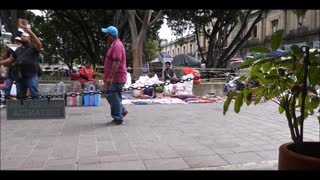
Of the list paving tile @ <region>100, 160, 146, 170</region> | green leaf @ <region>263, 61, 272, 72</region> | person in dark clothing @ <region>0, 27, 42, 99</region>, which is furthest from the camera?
person in dark clothing @ <region>0, 27, 42, 99</region>

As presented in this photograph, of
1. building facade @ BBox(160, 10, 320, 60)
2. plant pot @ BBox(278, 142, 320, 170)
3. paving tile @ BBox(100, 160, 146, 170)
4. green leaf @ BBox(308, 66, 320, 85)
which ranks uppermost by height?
building facade @ BBox(160, 10, 320, 60)

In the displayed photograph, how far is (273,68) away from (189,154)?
188 cm

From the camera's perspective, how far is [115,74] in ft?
21.1

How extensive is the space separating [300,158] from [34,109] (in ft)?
11.8

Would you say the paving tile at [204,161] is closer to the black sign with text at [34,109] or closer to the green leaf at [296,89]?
the green leaf at [296,89]

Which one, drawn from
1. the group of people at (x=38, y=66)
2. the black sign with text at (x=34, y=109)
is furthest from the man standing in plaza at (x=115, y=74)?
the black sign with text at (x=34, y=109)

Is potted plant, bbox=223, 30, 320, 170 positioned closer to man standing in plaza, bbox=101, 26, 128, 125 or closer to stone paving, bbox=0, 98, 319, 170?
stone paving, bbox=0, 98, 319, 170

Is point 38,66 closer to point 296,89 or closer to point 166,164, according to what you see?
point 166,164

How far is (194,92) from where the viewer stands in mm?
14258

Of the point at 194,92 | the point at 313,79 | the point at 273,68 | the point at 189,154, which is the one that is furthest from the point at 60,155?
the point at 194,92

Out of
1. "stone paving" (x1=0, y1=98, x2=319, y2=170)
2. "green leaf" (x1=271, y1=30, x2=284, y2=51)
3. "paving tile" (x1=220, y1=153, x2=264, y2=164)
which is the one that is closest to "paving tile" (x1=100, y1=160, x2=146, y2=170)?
"stone paving" (x1=0, y1=98, x2=319, y2=170)

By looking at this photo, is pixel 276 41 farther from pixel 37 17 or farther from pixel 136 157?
pixel 37 17

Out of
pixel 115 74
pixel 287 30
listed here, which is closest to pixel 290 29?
pixel 287 30

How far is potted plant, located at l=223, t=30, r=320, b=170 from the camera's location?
2.43 metres
